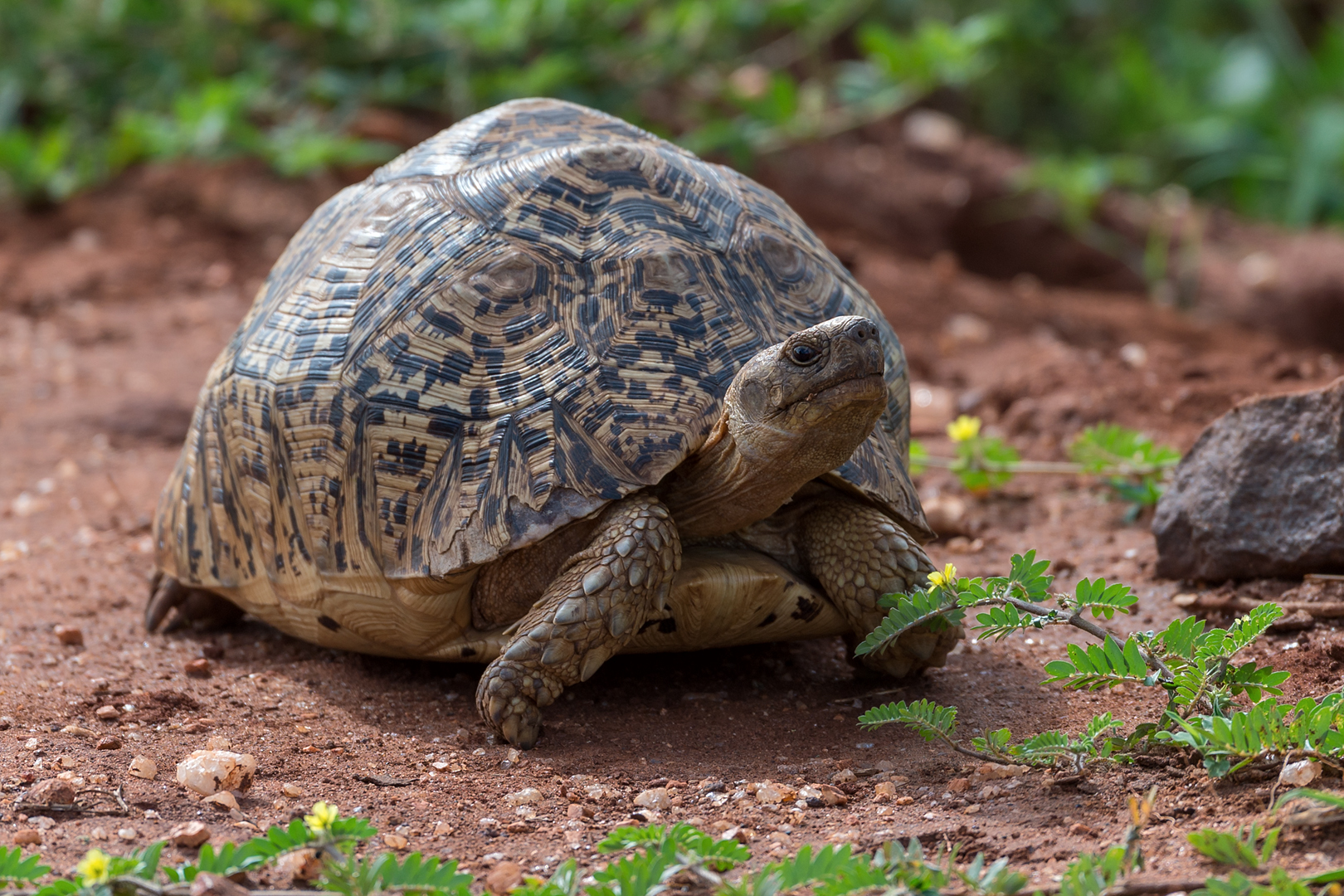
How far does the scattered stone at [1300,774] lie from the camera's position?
2.23m

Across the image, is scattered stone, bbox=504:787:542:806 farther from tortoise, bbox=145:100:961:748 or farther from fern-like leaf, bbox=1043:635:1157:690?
fern-like leaf, bbox=1043:635:1157:690

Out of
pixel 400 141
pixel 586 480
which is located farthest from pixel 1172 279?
pixel 586 480

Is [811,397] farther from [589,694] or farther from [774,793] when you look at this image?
[589,694]

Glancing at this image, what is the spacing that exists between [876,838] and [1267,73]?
9.83m

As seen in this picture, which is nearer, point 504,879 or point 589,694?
point 504,879

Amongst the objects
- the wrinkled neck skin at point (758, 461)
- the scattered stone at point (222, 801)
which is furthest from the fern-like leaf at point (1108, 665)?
the scattered stone at point (222, 801)

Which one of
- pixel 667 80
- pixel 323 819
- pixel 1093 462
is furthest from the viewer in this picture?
pixel 667 80

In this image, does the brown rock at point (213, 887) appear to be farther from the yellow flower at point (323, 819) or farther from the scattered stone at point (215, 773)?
the scattered stone at point (215, 773)

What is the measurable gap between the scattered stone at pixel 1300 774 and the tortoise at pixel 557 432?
92 centimetres

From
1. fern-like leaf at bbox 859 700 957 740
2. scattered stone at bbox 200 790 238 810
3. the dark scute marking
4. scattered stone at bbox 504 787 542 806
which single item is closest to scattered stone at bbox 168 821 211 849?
scattered stone at bbox 200 790 238 810

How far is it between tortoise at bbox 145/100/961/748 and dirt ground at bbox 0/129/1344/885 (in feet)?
0.58

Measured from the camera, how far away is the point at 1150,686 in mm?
2477

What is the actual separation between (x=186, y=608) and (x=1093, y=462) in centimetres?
280

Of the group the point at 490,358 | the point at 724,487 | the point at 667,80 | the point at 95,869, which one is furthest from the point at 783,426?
the point at 667,80
